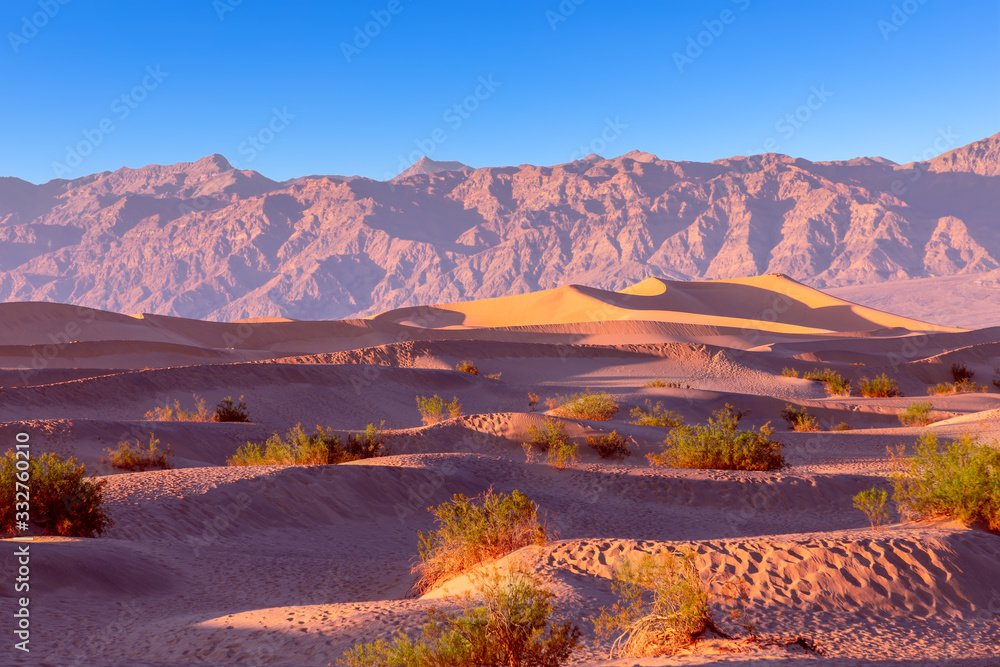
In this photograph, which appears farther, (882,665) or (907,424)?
(907,424)

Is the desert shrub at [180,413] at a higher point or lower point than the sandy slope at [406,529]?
higher

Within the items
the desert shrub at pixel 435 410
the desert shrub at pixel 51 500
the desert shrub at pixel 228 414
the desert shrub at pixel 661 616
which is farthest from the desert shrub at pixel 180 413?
the desert shrub at pixel 661 616

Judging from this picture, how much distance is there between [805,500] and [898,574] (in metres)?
6.09

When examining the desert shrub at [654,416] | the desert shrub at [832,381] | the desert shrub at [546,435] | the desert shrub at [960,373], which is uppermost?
the desert shrub at [546,435]

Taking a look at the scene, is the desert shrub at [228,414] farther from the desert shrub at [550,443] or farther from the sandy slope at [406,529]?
the desert shrub at [550,443]

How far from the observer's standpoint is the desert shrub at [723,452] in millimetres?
14805

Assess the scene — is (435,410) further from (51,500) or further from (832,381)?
(832,381)

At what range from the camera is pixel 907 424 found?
22.8 metres

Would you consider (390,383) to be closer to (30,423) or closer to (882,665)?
(30,423)

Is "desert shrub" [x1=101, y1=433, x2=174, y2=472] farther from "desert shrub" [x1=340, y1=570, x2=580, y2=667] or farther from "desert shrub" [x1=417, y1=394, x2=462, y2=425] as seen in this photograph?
"desert shrub" [x1=340, y1=570, x2=580, y2=667]

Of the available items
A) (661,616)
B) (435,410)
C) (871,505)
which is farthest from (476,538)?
(435,410)

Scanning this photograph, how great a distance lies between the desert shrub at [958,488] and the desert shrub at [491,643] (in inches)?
225

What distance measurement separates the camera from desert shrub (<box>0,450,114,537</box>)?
8.98 m

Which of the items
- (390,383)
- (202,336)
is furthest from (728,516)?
(202,336)
